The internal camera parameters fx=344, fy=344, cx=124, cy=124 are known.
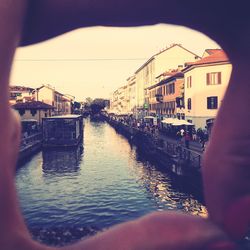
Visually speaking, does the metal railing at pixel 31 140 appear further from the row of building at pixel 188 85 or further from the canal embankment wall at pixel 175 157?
the row of building at pixel 188 85

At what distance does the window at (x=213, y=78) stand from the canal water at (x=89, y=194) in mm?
11146

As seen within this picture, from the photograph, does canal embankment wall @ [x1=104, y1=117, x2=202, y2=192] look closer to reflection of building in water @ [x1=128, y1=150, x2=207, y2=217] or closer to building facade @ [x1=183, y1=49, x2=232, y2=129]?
reflection of building in water @ [x1=128, y1=150, x2=207, y2=217]

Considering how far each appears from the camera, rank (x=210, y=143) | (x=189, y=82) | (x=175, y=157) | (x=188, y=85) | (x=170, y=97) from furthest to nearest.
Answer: (x=170, y=97), (x=188, y=85), (x=189, y=82), (x=175, y=157), (x=210, y=143)

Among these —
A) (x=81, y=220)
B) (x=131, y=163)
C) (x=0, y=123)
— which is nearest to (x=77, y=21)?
(x=0, y=123)

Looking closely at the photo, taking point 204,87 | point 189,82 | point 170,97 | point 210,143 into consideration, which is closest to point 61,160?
point 204,87

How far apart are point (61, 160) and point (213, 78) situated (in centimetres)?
1677

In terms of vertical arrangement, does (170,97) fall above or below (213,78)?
below

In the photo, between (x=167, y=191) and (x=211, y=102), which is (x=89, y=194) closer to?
(x=167, y=191)

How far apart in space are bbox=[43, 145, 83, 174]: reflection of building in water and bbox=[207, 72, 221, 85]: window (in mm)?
14625

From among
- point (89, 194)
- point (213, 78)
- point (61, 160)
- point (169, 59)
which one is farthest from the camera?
point (169, 59)

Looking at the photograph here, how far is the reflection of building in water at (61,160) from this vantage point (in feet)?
83.8

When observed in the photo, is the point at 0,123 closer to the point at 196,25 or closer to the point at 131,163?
the point at 196,25

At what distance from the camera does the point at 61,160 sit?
2888cm

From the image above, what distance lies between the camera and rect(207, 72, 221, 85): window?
33688mm
